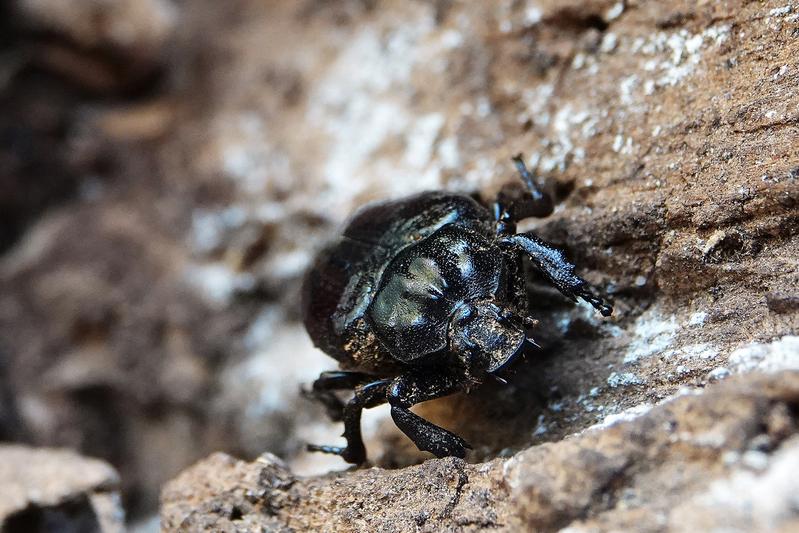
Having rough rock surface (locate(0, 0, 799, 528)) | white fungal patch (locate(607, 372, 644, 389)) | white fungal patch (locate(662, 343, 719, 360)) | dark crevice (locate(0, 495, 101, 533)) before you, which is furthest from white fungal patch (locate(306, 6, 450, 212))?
dark crevice (locate(0, 495, 101, 533))

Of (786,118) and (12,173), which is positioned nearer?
(786,118)

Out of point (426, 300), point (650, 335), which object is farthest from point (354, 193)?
point (650, 335)

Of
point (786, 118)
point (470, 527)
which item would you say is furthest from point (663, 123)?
point (470, 527)

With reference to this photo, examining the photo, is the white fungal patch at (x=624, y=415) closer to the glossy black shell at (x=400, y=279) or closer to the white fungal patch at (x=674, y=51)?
the glossy black shell at (x=400, y=279)

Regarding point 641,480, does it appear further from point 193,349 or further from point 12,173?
point 12,173

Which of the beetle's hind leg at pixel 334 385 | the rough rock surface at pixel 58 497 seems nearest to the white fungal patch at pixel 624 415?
the beetle's hind leg at pixel 334 385

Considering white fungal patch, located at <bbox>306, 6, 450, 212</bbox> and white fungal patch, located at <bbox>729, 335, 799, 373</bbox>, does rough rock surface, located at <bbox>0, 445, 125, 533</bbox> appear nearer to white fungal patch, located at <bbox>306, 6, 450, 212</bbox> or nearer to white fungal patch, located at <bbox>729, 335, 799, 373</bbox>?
white fungal patch, located at <bbox>306, 6, 450, 212</bbox>
